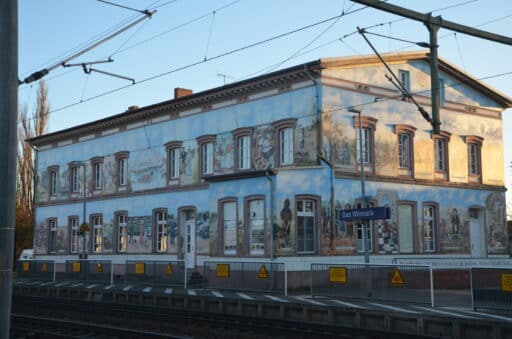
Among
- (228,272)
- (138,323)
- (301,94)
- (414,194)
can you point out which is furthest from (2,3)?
(414,194)

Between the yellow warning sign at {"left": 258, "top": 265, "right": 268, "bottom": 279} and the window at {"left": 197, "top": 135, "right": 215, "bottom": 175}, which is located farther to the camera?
the window at {"left": 197, "top": 135, "right": 215, "bottom": 175}

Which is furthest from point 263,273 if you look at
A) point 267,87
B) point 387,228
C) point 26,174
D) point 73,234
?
point 26,174

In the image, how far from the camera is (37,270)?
3145cm

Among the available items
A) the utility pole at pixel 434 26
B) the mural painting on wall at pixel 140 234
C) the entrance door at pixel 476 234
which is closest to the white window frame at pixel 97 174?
the mural painting on wall at pixel 140 234

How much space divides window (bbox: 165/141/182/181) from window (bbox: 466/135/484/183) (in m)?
14.4

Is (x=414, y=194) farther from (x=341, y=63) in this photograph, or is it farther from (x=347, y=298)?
(x=347, y=298)

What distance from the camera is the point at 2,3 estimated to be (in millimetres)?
6008

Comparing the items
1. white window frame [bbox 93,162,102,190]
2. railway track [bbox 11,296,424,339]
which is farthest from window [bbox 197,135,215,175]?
railway track [bbox 11,296,424,339]

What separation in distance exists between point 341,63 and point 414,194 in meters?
6.99

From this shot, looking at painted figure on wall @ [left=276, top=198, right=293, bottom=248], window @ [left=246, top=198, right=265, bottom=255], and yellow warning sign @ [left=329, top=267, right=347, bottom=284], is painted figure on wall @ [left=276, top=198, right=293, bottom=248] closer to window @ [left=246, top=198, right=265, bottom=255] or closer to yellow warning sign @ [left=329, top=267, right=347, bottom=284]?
window @ [left=246, top=198, right=265, bottom=255]

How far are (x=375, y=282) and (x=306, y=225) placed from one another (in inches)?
273

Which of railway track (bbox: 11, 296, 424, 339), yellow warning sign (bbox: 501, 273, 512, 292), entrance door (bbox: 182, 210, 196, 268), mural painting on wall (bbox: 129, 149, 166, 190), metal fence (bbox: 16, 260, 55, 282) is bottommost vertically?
railway track (bbox: 11, 296, 424, 339)

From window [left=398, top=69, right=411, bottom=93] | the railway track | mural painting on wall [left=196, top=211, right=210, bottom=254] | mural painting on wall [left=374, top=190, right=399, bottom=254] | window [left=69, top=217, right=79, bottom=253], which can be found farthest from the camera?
window [left=69, top=217, right=79, bottom=253]

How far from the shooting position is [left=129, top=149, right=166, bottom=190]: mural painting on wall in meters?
33.7
